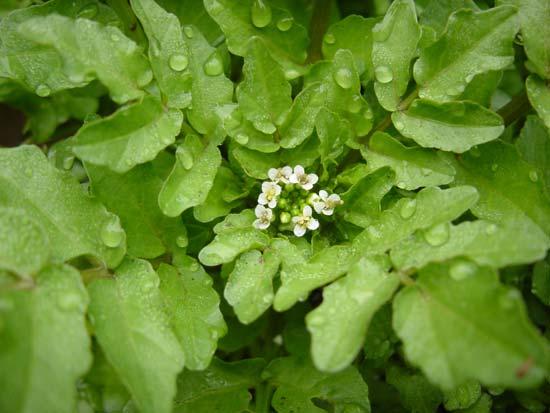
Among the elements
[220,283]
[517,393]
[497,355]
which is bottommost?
[517,393]

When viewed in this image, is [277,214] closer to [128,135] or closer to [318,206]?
[318,206]

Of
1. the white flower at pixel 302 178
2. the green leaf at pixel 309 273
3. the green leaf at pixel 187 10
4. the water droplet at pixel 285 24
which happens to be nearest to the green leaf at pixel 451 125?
the white flower at pixel 302 178

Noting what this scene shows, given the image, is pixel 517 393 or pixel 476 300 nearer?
pixel 476 300

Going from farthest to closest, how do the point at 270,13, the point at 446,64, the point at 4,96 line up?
the point at 4,96, the point at 270,13, the point at 446,64

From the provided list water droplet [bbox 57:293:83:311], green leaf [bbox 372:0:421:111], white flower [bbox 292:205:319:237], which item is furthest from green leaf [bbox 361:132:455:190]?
water droplet [bbox 57:293:83:311]

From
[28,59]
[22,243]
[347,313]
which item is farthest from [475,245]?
[28,59]

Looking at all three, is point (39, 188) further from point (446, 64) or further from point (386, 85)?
point (446, 64)

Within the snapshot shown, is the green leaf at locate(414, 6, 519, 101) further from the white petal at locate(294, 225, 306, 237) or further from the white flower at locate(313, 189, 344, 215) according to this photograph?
Answer: the white petal at locate(294, 225, 306, 237)

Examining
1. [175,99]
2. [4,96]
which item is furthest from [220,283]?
[4,96]
